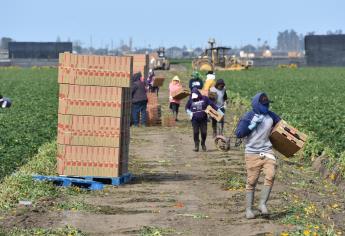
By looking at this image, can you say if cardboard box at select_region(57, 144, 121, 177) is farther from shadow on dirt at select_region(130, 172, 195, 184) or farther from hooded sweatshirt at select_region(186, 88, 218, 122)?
hooded sweatshirt at select_region(186, 88, 218, 122)

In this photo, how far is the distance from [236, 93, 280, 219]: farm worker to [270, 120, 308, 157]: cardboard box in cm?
10

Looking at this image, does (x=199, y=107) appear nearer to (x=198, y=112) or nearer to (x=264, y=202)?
(x=198, y=112)

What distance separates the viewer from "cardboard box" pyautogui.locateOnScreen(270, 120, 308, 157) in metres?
12.5

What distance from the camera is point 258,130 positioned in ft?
41.2

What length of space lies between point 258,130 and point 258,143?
0.19 meters

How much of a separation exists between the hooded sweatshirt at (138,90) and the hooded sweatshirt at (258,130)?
13.8 metres

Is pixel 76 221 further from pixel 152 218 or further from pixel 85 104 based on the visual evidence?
pixel 85 104

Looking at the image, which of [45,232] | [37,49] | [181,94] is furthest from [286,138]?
[37,49]

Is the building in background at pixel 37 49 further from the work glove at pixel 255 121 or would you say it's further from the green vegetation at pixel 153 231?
the green vegetation at pixel 153 231

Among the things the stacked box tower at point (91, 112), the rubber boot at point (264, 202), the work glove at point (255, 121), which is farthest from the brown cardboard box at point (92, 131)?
the rubber boot at point (264, 202)

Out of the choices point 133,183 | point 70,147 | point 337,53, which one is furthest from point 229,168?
point 337,53

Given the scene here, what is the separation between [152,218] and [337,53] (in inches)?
3799

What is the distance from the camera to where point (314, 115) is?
25734mm

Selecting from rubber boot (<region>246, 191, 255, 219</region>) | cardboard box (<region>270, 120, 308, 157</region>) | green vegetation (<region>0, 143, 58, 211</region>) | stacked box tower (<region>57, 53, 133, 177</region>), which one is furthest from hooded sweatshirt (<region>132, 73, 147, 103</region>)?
rubber boot (<region>246, 191, 255, 219</region>)
